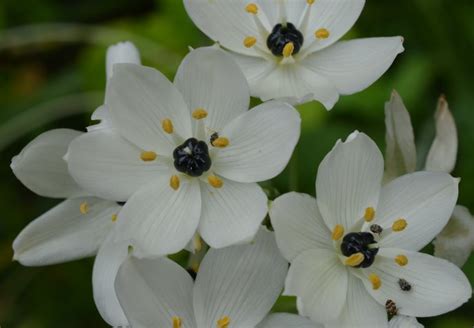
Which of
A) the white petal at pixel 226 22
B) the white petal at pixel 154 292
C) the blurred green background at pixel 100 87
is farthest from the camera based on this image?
the blurred green background at pixel 100 87

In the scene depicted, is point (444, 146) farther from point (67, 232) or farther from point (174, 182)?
point (67, 232)

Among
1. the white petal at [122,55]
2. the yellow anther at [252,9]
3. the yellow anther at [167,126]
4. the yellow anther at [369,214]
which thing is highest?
the yellow anther at [252,9]

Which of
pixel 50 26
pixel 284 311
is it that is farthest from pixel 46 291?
pixel 284 311

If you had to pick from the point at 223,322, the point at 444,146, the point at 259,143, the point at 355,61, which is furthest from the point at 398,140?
the point at 223,322

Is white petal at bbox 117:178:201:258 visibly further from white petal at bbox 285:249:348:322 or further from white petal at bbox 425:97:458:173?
white petal at bbox 425:97:458:173

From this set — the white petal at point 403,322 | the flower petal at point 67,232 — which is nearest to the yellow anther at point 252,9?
the flower petal at point 67,232

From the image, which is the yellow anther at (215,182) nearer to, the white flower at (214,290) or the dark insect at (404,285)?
the white flower at (214,290)
